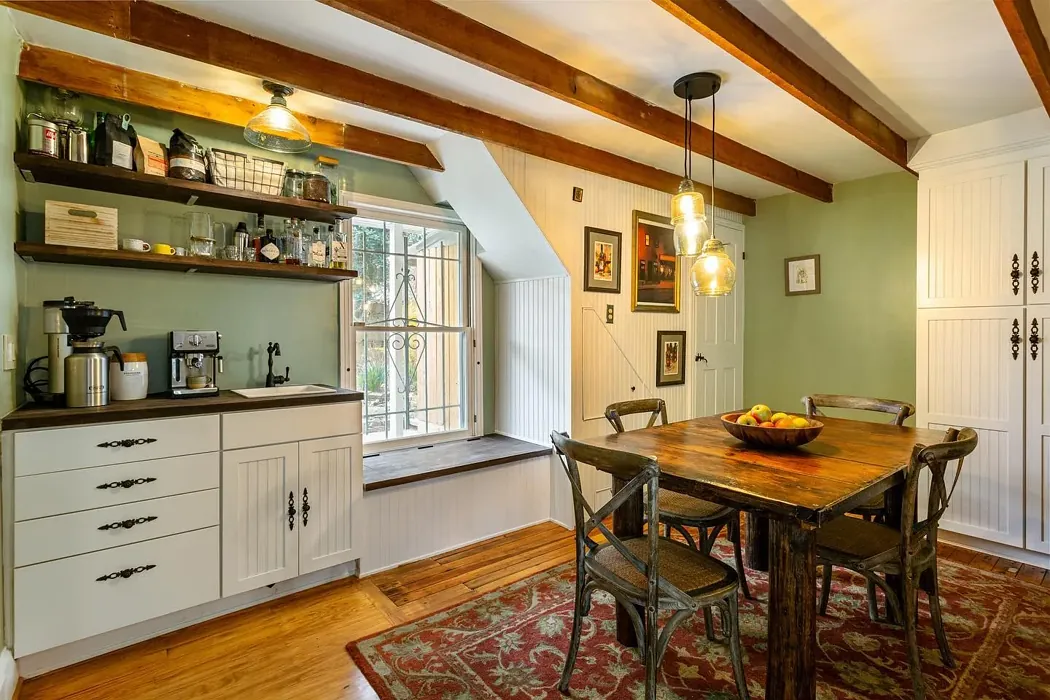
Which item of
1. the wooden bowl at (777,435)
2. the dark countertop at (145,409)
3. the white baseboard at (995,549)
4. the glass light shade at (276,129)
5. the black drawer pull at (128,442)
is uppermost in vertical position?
the glass light shade at (276,129)

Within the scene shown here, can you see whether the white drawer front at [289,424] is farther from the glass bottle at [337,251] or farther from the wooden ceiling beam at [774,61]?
the wooden ceiling beam at [774,61]

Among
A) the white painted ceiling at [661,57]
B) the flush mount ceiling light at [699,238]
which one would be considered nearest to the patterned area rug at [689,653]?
the flush mount ceiling light at [699,238]

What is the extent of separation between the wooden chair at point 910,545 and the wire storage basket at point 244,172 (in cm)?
299

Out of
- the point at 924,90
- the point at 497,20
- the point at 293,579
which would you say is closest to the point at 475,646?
the point at 293,579

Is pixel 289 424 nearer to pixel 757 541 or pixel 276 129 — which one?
pixel 276 129

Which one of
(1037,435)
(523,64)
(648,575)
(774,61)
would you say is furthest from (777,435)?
(1037,435)

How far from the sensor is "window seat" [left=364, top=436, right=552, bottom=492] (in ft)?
9.34

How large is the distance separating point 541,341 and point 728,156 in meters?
1.66

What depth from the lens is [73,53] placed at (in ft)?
7.00

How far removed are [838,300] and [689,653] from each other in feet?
10.2

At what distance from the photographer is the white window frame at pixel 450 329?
10.4ft

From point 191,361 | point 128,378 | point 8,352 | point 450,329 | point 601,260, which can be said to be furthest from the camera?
point 450,329

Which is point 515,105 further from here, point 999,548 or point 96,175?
point 999,548

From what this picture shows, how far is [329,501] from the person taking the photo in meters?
2.56
